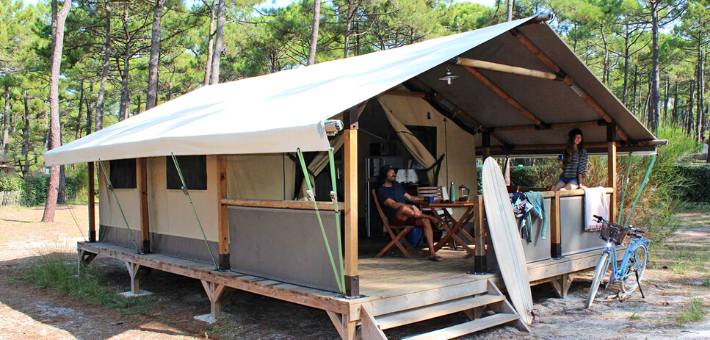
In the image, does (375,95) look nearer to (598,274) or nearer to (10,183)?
(598,274)

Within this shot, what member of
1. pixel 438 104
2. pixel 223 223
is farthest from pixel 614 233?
pixel 223 223

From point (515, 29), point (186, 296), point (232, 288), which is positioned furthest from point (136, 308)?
point (515, 29)

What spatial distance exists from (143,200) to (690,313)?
5.49 meters

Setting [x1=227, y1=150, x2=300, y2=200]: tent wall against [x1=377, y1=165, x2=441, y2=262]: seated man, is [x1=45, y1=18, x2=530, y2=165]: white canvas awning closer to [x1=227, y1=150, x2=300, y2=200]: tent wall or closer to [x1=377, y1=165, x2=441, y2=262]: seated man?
[x1=227, y1=150, x2=300, y2=200]: tent wall

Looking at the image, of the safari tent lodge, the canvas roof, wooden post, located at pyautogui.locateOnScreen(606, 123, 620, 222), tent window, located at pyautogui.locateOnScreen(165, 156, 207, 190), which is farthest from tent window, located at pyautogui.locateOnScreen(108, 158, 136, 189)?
wooden post, located at pyautogui.locateOnScreen(606, 123, 620, 222)

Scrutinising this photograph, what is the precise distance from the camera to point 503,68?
5.32 m

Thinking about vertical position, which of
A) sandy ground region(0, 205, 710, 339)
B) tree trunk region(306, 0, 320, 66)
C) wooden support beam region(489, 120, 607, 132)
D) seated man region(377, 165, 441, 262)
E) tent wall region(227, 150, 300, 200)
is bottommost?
sandy ground region(0, 205, 710, 339)

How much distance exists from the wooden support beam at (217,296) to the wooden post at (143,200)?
1.58 metres

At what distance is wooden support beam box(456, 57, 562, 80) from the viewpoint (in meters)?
5.00

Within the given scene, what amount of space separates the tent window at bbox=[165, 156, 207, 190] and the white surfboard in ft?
8.89

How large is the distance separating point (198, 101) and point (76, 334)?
3.23m

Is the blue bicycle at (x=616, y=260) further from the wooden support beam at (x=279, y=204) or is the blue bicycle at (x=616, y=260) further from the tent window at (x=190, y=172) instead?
the tent window at (x=190, y=172)

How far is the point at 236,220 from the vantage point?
206 inches

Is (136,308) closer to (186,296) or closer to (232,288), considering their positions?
(186,296)
